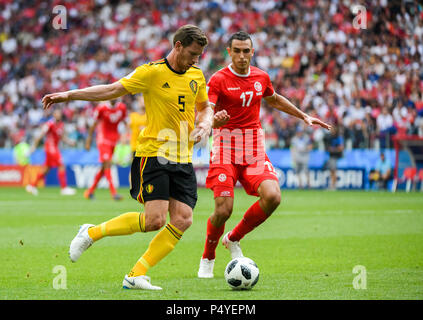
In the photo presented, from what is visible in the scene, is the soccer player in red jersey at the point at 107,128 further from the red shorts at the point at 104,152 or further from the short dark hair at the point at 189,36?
the short dark hair at the point at 189,36

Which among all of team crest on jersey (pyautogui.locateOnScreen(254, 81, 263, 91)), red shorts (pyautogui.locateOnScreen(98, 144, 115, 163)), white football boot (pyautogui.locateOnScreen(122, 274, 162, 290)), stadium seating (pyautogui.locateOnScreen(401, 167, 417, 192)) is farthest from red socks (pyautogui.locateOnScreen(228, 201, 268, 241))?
stadium seating (pyautogui.locateOnScreen(401, 167, 417, 192))

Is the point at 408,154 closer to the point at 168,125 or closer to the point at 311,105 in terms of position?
the point at 311,105

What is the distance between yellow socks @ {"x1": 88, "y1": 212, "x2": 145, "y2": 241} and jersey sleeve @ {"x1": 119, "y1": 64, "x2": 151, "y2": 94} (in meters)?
1.14

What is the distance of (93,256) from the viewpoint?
350 inches

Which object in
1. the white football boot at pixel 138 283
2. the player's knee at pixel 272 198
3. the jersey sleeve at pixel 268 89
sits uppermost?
the jersey sleeve at pixel 268 89

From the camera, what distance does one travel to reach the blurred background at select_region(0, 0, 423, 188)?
78.6 ft

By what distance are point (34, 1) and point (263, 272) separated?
30379 mm

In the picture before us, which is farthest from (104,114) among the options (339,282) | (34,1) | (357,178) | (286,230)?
(34,1)

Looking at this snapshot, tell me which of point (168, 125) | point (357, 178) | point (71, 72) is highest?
point (71, 72)

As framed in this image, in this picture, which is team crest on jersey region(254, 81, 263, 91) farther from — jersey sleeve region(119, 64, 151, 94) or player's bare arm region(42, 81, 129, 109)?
player's bare arm region(42, 81, 129, 109)

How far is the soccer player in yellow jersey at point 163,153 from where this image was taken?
20.8ft

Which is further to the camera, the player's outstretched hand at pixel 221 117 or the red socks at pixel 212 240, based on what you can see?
the red socks at pixel 212 240

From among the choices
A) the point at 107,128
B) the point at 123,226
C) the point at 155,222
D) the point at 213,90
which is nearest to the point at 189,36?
the point at 213,90

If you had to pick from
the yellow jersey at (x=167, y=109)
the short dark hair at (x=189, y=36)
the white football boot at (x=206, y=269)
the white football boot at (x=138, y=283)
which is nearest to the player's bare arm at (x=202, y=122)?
the yellow jersey at (x=167, y=109)
